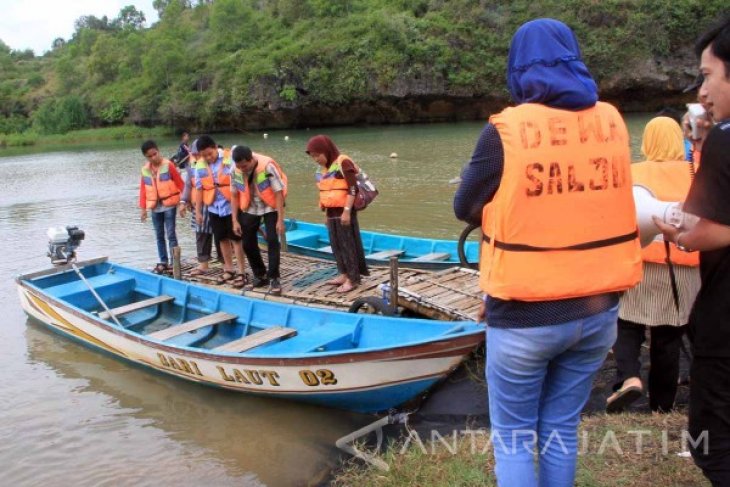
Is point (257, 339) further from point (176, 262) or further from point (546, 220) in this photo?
point (546, 220)

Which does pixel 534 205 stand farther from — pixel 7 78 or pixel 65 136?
pixel 7 78

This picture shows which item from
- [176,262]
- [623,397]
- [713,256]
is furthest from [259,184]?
[713,256]

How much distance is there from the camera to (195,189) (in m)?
7.96

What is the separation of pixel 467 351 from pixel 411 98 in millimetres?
34538

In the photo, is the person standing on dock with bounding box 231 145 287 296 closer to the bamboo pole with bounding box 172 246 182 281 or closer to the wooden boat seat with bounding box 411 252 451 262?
the bamboo pole with bounding box 172 246 182 281

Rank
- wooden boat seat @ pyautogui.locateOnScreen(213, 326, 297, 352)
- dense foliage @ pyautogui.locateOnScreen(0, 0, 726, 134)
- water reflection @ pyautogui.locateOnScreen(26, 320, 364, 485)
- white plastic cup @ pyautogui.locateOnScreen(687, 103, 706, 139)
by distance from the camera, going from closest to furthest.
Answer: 1. white plastic cup @ pyautogui.locateOnScreen(687, 103, 706, 139)
2. water reflection @ pyautogui.locateOnScreen(26, 320, 364, 485)
3. wooden boat seat @ pyautogui.locateOnScreen(213, 326, 297, 352)
4. dense foliage @ pyautogui.locateOnScreen(0, 0, 726, 134)

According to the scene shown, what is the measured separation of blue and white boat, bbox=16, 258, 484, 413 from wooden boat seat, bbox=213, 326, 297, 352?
10 mm

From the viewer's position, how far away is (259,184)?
678 cm

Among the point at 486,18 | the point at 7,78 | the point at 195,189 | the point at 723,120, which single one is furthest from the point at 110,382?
the point at 7,78

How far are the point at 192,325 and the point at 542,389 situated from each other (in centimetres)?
471

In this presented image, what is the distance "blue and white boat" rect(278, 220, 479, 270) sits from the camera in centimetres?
770

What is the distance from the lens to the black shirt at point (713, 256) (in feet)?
6.17

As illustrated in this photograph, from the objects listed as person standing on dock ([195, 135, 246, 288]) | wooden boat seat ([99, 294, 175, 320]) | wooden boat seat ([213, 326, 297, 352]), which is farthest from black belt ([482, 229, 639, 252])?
wooden boat seat ([99, 294, 175, 320])

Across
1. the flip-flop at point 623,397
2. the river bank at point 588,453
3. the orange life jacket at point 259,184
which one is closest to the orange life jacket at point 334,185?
the orange life jacket at point 259,184
